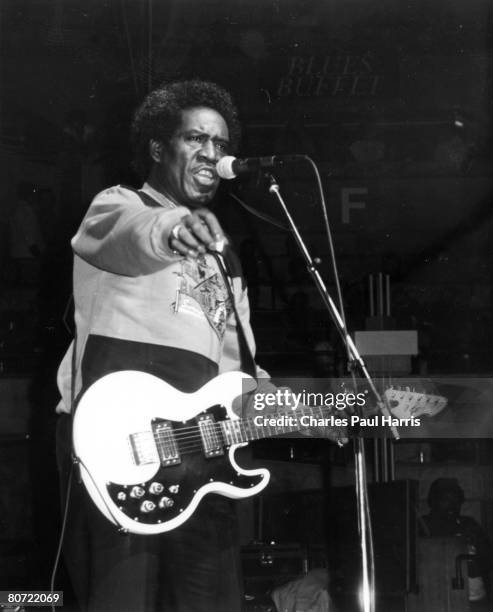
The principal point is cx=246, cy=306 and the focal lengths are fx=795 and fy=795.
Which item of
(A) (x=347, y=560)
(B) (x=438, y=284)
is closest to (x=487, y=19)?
(B) (x=438, y=284)

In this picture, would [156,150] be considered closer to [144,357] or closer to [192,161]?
[192,161]

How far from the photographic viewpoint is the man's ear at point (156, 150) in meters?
2.47

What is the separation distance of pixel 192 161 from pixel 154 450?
0.87 m

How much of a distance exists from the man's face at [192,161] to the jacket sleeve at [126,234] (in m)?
0.19

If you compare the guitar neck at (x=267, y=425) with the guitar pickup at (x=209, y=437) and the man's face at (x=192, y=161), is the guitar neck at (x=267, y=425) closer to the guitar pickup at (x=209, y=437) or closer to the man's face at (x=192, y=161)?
the guitar pickup at (x=209, y=437)

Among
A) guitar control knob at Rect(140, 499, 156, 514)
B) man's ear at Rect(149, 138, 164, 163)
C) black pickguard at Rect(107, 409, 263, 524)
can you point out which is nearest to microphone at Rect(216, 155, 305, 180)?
man's ear at Rect(149, 138, 164, 163)

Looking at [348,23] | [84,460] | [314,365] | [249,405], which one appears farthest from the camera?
[348,23]

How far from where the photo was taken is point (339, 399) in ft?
7.68

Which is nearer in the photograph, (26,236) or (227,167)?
(227,167)

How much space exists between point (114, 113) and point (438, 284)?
1.27m

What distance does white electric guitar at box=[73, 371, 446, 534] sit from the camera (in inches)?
80.6

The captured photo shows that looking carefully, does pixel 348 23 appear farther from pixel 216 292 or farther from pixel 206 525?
pixel 206 525

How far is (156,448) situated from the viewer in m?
2.10

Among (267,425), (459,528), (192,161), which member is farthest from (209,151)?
(459,528)
